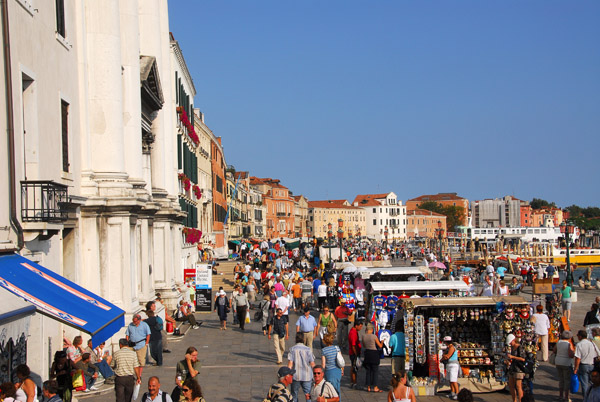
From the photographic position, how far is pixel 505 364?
15469 millimetres

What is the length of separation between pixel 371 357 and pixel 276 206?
148607 millimetres

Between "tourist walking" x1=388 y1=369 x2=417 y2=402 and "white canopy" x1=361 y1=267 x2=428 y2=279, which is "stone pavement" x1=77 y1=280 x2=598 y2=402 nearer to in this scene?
"white canopy" x1=361 y1=267 x2=428 y2=279

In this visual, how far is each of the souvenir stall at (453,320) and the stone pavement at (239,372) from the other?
0.33 m

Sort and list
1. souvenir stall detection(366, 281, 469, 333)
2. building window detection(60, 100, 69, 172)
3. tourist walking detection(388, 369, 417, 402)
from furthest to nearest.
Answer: souvenir stall detection(366, 281, 469, 333)
building window detection(60, 100, 69, 172)
tourist walking detection(388, 369, 417, 402)

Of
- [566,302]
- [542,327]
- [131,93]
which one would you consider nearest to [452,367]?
[542,327]

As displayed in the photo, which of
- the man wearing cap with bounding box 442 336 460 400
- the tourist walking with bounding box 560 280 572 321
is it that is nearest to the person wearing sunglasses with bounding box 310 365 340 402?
the man wearing cap with bounding box 442 336 460 400

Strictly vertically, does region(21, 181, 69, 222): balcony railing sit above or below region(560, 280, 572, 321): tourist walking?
above

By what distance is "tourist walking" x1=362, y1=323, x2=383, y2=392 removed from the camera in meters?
15.7

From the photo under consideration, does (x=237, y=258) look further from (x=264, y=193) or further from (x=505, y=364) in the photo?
(x=264, y=193)

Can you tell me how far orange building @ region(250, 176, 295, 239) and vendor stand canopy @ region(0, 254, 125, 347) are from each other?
141567 mm

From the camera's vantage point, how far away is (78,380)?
14.6m

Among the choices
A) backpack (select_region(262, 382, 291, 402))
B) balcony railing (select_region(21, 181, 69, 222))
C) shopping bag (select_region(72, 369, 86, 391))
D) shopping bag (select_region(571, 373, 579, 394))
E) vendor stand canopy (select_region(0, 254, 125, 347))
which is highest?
balcony railing (select_region(21, 181, 69, 222))

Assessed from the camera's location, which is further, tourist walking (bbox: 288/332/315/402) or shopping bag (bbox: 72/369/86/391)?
shopping bag (bbox: 72/369/86/391)

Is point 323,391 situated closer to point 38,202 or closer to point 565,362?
point 565,362
